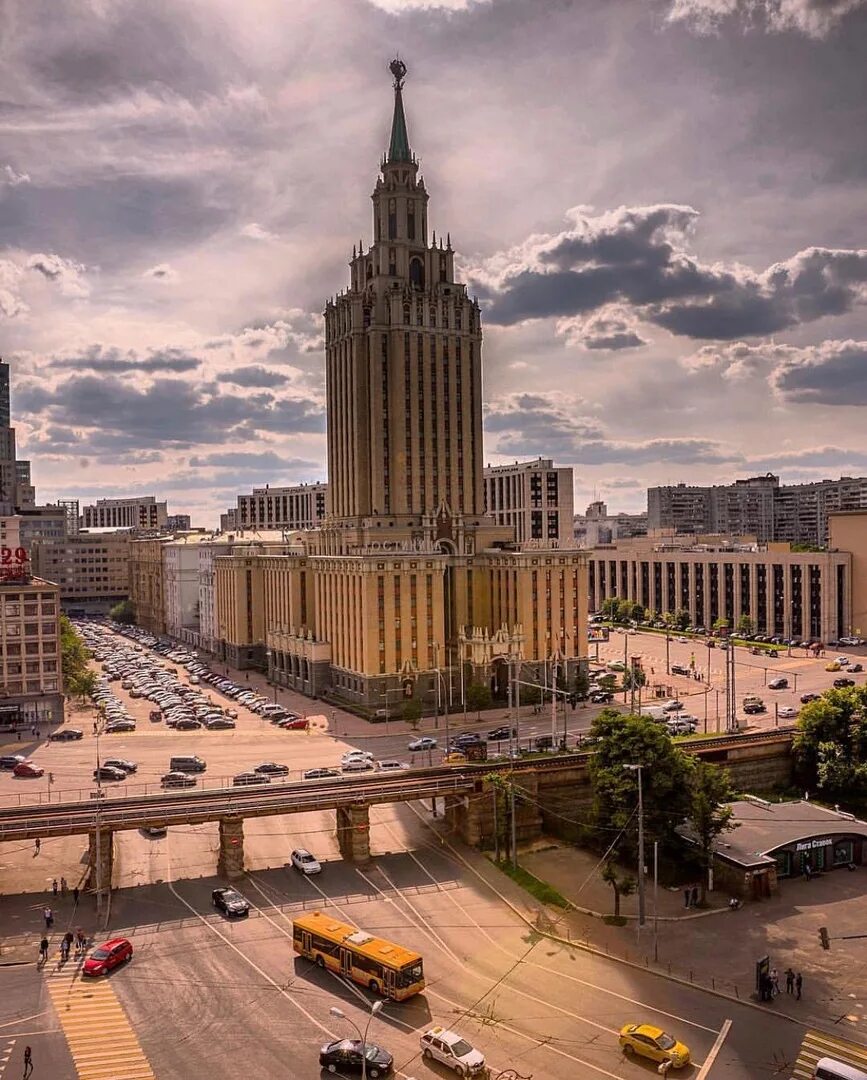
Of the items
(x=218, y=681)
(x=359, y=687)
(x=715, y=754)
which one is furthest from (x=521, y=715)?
(x=218, y=681)

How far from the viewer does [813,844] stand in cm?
6166

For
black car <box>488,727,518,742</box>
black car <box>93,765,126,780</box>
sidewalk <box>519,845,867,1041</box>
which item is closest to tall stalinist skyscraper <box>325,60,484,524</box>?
black car <box>488,727,518,742</box>

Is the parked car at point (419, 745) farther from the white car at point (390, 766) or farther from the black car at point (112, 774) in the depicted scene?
the black car at point (112, 774)

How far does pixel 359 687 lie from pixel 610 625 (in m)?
88.4

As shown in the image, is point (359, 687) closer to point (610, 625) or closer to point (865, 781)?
point (865, 781)

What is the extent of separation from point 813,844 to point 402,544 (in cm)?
5875

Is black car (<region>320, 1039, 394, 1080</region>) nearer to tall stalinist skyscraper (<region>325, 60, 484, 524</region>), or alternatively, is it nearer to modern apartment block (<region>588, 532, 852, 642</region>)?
tall stalinist skyscraper (<region>325, 60, 484, 524</region>)

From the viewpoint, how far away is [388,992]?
42.9m

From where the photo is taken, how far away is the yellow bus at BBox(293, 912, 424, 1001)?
42.8 m

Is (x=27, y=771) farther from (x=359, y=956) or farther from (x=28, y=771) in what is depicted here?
(x=359, y=956)

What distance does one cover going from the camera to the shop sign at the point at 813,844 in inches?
2410

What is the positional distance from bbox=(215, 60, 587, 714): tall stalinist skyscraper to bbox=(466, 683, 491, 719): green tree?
2.86 m

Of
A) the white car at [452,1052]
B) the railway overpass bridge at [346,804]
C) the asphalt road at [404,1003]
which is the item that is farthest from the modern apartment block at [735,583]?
the white car at [452,1052]

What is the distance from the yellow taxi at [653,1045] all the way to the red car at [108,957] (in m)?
24.5
